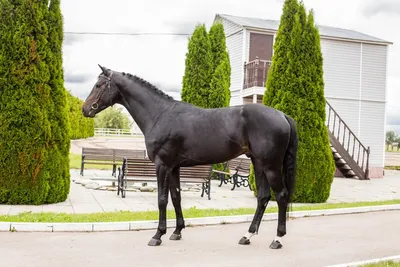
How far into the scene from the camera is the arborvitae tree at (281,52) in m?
11.9

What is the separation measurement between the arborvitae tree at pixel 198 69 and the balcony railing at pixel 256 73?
3557 mm

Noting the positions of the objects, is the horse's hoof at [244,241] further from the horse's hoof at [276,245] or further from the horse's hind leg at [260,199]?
the horse's hoof at [276,245]

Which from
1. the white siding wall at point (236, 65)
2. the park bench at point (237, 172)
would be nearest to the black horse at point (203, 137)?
the park bench at point (237, 172)

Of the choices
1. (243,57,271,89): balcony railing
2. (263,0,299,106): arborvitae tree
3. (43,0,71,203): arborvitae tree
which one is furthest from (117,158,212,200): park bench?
(243,57,271,89): balcony railing

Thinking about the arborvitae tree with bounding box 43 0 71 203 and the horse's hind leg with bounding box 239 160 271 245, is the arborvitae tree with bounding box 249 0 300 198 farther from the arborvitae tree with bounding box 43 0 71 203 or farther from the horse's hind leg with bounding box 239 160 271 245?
the horse's hind leg with bounding box 239 160 271 245

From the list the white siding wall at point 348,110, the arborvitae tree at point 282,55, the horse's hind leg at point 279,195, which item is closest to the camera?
the horse's hind leg at point 279,195

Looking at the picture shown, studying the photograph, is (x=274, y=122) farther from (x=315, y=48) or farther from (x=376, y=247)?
(x=315, y=48)

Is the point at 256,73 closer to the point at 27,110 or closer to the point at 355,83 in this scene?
the point at 355,83

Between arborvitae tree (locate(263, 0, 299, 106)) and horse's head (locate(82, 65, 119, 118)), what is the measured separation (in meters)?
5.91

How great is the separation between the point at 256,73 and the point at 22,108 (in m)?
12.8

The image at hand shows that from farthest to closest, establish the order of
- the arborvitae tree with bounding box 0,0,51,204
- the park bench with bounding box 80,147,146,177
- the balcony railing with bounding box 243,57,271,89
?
1. the balcony railing with bounding box 243,57,271,89
2. the park bench with bounding box 80,147,146,177
3. the arborvitae tree with bounding box 0,0,51,204

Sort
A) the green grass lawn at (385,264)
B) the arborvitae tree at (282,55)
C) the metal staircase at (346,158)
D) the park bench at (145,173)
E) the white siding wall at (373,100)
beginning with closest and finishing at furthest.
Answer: the green grass lawn at (385,264) < the park bench at (145,173) < the arborvitae tree at (282,55) < the metal staircase at (346,158) < the white siding wall at (373,100)

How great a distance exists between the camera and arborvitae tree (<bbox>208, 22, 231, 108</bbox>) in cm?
1769

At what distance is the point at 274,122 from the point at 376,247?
2.47 m
